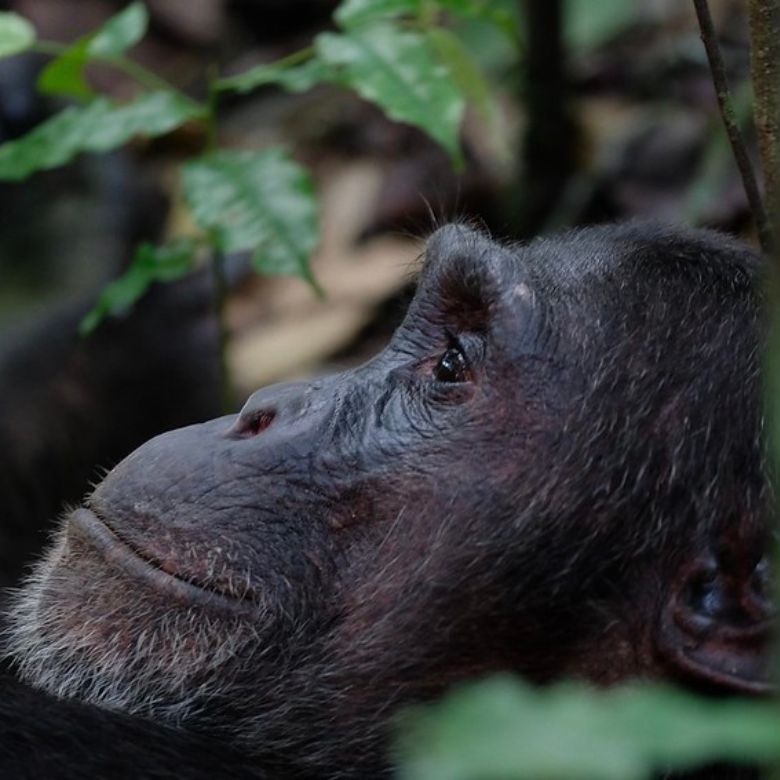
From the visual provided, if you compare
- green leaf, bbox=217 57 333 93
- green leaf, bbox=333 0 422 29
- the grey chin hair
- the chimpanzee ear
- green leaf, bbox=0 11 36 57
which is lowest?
the chimpanzee ear

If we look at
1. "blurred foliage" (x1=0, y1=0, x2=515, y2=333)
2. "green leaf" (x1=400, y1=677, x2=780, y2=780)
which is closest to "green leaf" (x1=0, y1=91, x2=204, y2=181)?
"blurred foliage" (x1=0, y1=0, x2=515, y2=333)

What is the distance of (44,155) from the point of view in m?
4.39

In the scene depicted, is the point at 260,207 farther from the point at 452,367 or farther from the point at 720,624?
the point at 720,624

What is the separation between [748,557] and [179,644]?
1092 millimetres

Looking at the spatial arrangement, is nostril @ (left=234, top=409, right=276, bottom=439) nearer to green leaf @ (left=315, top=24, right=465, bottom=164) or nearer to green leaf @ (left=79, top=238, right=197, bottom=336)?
green leaf @ (left=315, top=24, right=465, bottom=164)

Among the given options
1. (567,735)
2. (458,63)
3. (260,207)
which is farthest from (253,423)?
(567,735)

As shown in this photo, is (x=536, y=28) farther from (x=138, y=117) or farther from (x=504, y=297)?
(x=504, y=297)

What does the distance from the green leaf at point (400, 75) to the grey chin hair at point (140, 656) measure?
1422mm

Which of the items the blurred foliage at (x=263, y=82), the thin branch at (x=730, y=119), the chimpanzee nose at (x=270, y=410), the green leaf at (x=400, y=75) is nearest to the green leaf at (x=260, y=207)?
the blurred foliage at (x=263, y=82)

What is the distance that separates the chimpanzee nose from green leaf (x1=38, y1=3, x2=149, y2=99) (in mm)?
1445

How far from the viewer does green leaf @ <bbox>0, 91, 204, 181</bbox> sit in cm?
435

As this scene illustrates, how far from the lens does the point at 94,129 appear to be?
441 cm

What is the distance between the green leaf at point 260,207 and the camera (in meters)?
4.30

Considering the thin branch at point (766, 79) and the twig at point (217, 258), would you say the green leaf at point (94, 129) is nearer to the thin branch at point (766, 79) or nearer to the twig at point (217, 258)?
the twig at point (217, 258)
